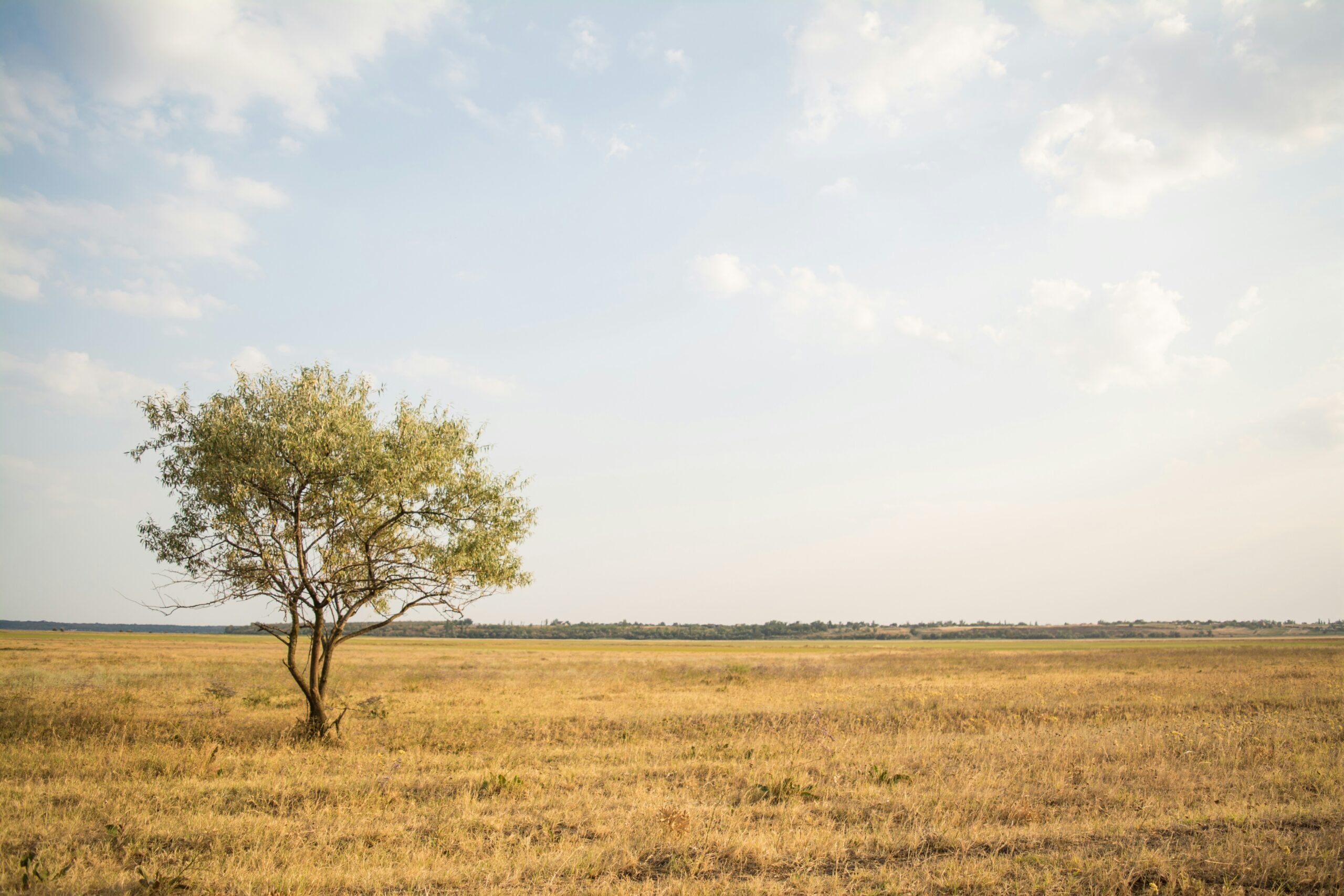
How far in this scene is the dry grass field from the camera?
8484 mm

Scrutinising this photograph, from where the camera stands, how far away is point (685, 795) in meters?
12.6

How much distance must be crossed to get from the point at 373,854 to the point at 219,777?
7.53 m

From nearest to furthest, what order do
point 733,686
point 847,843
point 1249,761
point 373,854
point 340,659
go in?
point 373,854 < point 847,843 < point 1249,761 < point 733,686 < point 340,659

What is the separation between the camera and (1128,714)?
22.8 meters

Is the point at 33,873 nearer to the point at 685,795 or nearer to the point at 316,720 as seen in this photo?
the point at 685,795

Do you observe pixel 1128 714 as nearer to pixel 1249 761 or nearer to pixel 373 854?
pixel 1249 761

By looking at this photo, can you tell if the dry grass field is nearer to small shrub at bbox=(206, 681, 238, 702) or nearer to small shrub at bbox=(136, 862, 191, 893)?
small shrub at bbox=(136, 862, 191, 893)

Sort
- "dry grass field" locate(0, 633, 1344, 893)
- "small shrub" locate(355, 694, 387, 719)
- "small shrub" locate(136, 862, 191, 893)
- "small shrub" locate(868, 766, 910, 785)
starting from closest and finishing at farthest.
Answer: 1. "small shrub" locate(136, 862, 191, 893)
2. "dry grass field" locate(0, 633, 1344, 893)
3. "small shrub" locate(868, 766, 910, 785)
4. "small shrub" locate(355, 694, 387, 719)

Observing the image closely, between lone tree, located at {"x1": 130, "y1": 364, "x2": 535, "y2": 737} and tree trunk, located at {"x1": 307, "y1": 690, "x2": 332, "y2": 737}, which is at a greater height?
lone tree, located at {"x1": 130, "y1": 364, "x2": 535, "y2": 737}

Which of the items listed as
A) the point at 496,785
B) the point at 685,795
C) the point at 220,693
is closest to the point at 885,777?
the point at 685,795

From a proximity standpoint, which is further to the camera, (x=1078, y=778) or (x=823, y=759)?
(x=823, y=759)

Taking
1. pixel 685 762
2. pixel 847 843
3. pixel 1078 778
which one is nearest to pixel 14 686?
pixel 685 762

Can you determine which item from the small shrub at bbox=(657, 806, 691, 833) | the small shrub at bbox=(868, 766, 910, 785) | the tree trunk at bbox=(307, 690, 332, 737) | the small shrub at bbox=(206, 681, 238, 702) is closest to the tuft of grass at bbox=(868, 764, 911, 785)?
the small shrub at bbox=(868, 766, 910, 785)

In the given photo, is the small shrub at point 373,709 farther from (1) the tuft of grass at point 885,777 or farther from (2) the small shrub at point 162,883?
(1) the tuft of grass at point 885,777
